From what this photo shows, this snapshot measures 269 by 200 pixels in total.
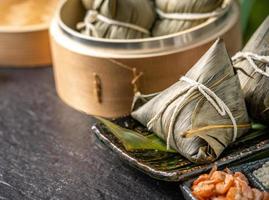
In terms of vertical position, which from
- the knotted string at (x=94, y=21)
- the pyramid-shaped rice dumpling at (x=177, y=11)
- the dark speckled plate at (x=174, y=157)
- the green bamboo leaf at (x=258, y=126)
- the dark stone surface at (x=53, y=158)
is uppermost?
the pyramid-shaped rice dumpling at (x=177, y=11)

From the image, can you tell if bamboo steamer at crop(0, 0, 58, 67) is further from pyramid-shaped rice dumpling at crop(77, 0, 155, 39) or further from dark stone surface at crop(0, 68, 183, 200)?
pyramid-shaped rice dumpling at crop(77, 0, 155, 39)

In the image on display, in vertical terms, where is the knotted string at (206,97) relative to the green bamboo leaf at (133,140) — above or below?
above

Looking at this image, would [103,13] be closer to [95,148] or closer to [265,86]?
[95,148]

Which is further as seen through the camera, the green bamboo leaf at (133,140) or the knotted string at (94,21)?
the knotted string at (94,21)

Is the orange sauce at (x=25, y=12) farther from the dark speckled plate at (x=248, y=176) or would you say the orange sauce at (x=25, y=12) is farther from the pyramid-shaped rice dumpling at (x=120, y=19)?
the dark speckled plate at (x=248, y=176)

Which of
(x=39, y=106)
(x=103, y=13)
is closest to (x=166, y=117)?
(x=103, y=13)

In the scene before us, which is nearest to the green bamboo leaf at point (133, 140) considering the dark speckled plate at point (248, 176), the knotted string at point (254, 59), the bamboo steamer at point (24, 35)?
the dark speckled plate at point (248, 176)

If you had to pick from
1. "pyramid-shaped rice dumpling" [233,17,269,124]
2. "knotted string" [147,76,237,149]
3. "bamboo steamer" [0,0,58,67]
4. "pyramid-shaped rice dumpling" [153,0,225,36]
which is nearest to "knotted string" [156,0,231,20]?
"pyramid-shaped rice dumpling" [153,0,225,36]
